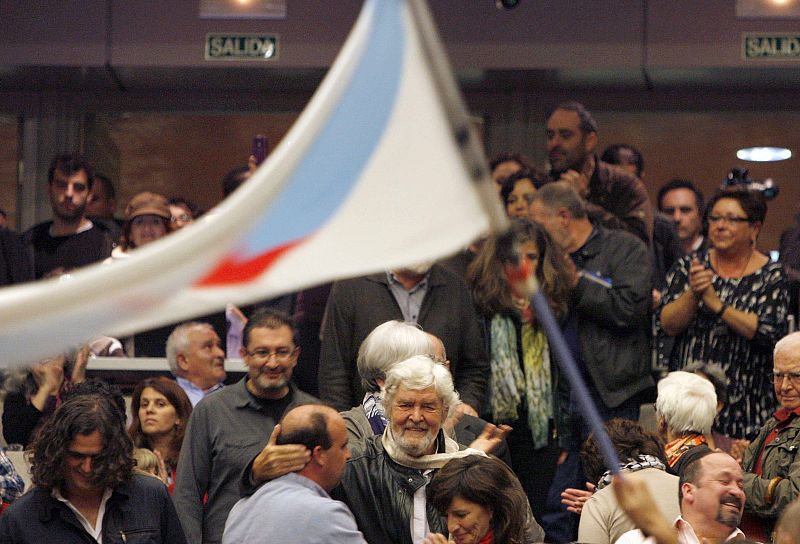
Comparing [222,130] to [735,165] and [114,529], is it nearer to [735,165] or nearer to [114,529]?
[735,165]

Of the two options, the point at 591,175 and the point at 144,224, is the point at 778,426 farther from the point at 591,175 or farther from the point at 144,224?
the point at 144,224

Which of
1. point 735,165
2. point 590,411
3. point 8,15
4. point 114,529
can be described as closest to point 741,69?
point 735,165

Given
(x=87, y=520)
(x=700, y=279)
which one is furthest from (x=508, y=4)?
(x=87, y=520)

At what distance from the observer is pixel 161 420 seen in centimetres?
734

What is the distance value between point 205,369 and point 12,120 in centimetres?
574

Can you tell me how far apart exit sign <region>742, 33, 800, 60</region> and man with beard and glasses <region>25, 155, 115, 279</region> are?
535cm

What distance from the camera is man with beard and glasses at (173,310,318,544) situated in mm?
6547

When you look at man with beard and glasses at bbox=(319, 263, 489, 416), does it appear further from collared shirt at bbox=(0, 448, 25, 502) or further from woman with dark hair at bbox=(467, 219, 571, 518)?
collared shirt at bbox=(0, 448, 25, 502)

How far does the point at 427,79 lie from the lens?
2.71 metres

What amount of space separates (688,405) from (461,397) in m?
1.13

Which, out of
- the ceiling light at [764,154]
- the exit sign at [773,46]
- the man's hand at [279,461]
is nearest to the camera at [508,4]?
the exit sign at [773,46]

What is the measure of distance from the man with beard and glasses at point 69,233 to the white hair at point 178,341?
145 cm

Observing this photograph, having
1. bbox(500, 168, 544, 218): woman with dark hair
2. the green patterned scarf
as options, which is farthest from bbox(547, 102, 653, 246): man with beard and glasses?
the green patterned scarf

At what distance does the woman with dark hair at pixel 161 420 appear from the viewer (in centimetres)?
733
